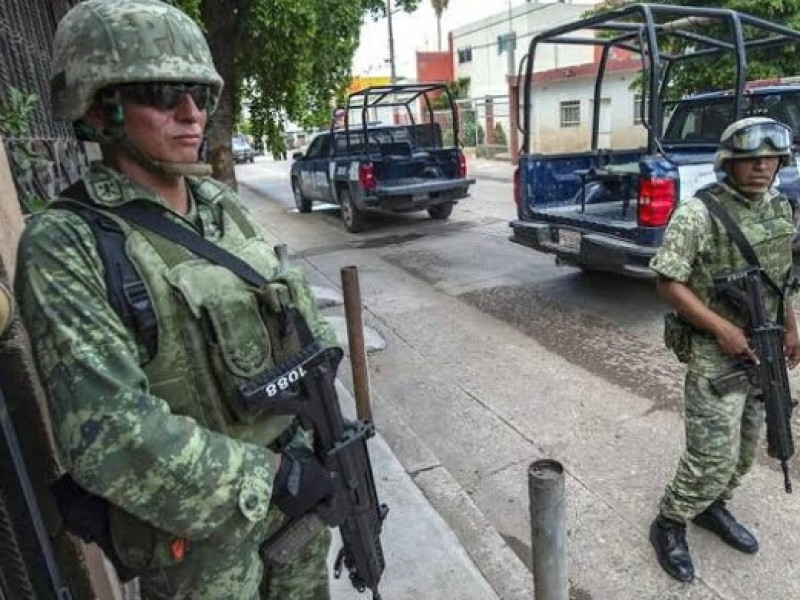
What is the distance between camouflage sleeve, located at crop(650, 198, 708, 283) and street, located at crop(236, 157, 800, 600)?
1111 mm

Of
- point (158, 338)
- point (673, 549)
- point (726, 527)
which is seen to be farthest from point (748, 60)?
point (158, 338)

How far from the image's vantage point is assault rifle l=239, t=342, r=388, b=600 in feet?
3.89

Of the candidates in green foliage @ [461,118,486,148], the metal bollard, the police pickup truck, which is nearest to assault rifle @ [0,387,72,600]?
the metal bollard

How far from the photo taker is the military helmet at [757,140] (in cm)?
211

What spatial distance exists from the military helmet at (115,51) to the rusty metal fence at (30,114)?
1.98 feet

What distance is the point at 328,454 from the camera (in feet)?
4.27

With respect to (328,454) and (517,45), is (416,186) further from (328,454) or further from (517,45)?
(517,45)

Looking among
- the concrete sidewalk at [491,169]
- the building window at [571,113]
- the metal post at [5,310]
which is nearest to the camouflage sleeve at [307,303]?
the metal post at [5,310]

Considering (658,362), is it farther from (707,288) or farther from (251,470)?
(251,470)

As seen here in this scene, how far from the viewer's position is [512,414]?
364 cm

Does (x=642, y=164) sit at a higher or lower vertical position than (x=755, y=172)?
lower

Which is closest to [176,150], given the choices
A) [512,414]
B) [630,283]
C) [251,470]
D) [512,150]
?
[251,470]

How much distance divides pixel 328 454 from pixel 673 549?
166cm

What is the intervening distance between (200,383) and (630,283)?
5545 mm
